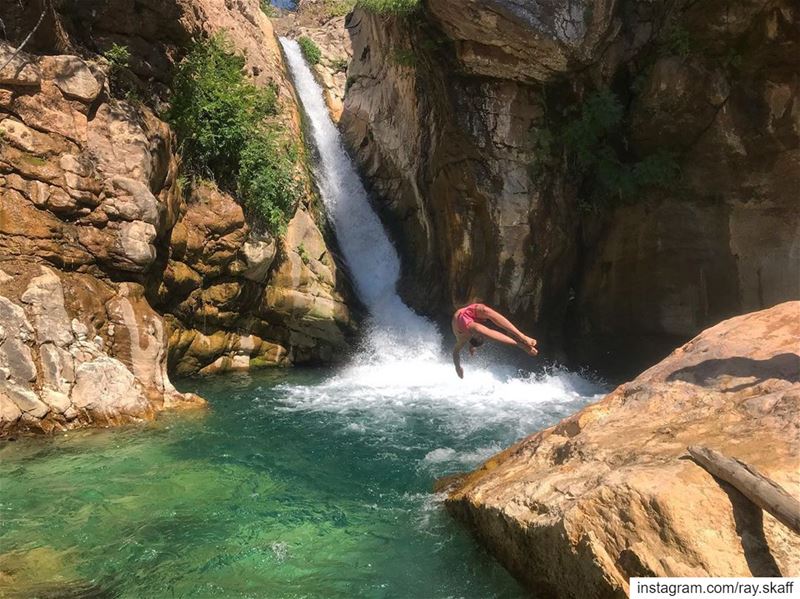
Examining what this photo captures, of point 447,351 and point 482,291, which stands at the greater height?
point 482,291

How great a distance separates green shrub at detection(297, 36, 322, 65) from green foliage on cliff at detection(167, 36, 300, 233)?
7.87 m

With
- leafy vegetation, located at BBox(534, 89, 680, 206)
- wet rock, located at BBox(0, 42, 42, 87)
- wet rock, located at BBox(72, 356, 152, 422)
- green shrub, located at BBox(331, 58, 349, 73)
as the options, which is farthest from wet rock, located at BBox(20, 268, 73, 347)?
green shrub, located at BBox(331, 58, 349, 73)

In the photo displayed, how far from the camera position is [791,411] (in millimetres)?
3846

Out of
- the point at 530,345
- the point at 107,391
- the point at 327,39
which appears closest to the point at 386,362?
the point at 530,345

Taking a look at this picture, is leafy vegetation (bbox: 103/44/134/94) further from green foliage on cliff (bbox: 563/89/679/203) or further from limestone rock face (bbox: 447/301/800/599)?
limestone rock face (bbox: 447/301/800/599)

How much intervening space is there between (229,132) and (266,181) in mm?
1116

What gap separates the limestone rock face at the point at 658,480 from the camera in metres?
3.14

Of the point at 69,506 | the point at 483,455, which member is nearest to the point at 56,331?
the point at 69,506

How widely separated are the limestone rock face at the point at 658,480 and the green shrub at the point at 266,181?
7.89m

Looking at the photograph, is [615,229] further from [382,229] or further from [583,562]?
[583,562]

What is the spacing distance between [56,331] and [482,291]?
8.24 meters

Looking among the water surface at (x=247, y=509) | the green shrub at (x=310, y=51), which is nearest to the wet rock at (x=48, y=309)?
the water surface at (x=247, y=509)

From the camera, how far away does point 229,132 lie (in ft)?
37.8

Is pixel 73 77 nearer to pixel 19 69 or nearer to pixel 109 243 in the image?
pixel 19 69
